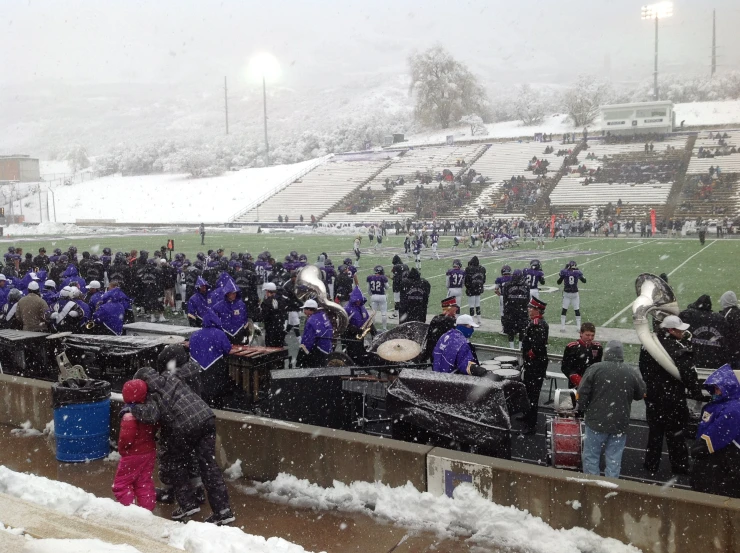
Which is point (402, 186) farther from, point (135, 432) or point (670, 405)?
point (135, 432)

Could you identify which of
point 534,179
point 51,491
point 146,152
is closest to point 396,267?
point 51,491

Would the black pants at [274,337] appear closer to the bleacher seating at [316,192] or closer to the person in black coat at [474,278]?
the person in black coat at [474,278]

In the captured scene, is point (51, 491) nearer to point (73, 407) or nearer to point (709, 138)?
point (73, 407)

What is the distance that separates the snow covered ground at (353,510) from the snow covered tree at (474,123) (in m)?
76.9

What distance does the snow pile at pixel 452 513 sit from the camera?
4500mm

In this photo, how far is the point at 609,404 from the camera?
5.41m

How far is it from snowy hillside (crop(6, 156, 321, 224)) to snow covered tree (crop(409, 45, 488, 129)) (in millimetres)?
23298

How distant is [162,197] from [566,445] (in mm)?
74200

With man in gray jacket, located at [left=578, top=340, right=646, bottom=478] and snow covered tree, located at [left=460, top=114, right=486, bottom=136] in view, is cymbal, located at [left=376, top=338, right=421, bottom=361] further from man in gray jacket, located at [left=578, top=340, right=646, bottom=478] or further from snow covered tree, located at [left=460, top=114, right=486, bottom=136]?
snow covered tree, located at [left=460, top=114, right=486, bottom=136]

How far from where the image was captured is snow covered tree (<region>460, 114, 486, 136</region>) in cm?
7970

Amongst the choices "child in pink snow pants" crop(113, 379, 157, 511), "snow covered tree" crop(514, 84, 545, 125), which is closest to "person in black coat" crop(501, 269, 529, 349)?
"child in pink snow pants" crop(113, 379, 157, 511)

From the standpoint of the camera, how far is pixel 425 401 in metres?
5.59

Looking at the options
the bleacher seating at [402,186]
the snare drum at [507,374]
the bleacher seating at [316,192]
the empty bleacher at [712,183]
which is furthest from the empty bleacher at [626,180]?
the snare drum at [507,374]

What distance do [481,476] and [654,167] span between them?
51.7 m
